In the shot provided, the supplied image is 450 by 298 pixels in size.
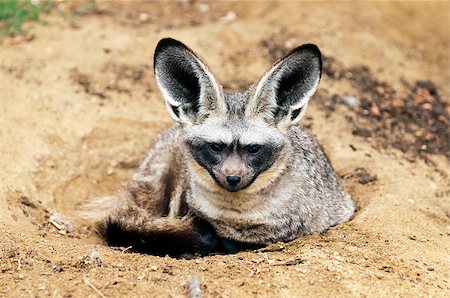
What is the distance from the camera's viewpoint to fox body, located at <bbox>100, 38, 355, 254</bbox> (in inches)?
200

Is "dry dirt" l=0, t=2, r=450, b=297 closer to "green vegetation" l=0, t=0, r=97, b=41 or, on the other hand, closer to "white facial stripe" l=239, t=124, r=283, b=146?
"green vegetation" l=0, t=0, r=97, b=41

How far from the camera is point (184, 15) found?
30.1 ft

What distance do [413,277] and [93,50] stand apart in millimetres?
4812

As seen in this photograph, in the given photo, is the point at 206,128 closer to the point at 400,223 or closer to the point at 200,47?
the point at 400,223

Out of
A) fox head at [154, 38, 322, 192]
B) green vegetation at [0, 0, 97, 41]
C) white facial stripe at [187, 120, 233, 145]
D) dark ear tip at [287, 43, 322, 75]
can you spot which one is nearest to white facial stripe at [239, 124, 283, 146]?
fox head at [154, 38, 322, 192]

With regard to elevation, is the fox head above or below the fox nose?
above

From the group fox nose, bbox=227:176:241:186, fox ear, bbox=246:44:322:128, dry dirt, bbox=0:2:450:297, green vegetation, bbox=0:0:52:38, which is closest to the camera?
dry dirt, bbox=0:2:450:297

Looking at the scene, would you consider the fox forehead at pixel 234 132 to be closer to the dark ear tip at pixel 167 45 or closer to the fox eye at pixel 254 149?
the fox eye at pixel 254 149

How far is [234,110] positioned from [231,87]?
2.74m

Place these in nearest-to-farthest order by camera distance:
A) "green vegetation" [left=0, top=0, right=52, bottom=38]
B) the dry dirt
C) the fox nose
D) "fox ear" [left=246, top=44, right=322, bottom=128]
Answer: the dry dirt < the fox nose < "fox ear" [left=246, top=44, right=322, bottom=128] < "green vegetation" [left=0, top=0, right=52, bottom=38]

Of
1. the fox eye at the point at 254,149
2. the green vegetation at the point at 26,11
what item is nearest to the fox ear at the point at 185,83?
the fox eye at the point at 254,149

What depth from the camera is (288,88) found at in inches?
206

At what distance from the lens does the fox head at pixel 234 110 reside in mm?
5043

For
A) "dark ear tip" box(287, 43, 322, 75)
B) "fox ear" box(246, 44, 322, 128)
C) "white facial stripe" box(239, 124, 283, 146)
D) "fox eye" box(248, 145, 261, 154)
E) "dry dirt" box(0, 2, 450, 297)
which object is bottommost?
"dry dirt" box(0, 2, 450, 297)
